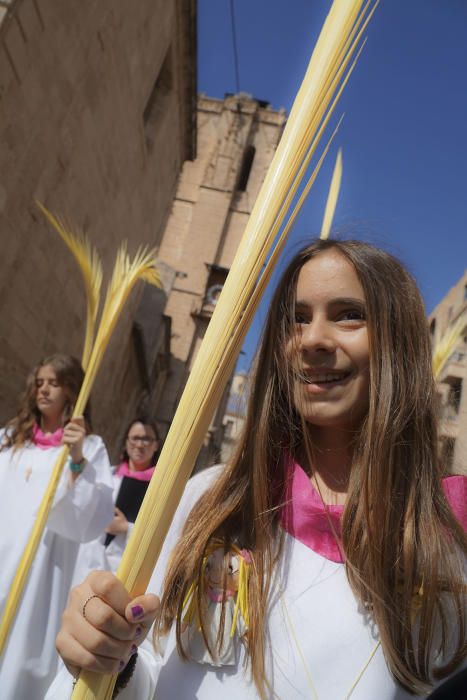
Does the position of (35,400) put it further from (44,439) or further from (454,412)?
(454,412)

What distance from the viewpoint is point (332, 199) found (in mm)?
1537

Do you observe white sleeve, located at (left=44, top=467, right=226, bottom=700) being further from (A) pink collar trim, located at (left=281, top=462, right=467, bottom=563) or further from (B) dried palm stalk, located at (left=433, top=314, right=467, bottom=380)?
(B) dried palm stalk, located at (left=433, top=314, right=467, bottom=380)

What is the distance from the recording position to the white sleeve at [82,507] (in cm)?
267

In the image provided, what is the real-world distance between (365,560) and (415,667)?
8.6 inches

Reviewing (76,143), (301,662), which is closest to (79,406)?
(301,662)

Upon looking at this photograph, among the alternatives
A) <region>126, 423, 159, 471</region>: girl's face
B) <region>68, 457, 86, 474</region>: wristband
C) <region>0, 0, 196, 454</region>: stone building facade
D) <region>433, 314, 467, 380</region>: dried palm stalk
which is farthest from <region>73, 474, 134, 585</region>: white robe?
<region>0, 0, 196, 454</region>: stone building facade

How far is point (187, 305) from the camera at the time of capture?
2450 cm

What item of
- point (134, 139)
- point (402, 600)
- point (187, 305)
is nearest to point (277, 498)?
point (402, 600)

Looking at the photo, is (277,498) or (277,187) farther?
(277,498)

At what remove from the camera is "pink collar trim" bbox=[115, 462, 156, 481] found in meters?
4.08

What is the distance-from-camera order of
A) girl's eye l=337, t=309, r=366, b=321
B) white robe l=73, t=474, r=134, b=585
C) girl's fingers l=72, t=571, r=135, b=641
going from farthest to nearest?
white robe l=73, t=474, r=134, b=585, girl's eye l=337, t=309, r=366, b=321, girl's fingers l=72, t=571, r=135, b=641

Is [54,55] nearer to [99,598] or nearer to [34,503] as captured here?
[34,503]

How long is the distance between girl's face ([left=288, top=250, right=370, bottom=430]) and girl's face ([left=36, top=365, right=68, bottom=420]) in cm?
226

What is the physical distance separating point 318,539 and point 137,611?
54cm
